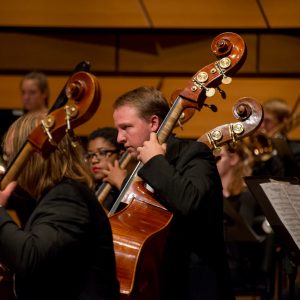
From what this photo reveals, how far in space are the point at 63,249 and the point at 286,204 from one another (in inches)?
→ 48.4

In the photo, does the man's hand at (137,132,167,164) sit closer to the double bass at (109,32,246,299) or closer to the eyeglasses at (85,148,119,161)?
the double bass at (109,32,246,299)

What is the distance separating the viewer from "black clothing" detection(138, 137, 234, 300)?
8.57ft

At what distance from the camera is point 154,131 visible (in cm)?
296

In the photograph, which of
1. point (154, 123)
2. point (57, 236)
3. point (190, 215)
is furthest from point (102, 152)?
point (57, 236)

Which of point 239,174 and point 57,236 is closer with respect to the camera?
point 57,236

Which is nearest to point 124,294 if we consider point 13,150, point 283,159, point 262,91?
point 13,150

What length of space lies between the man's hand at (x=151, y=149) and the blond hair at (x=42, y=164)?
0.32 metres

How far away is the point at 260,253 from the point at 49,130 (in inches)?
112

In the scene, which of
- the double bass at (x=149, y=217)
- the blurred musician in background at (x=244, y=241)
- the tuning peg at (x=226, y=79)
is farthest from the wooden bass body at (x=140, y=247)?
the blurred musician in background at (x=244, y=241)

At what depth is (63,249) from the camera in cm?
216

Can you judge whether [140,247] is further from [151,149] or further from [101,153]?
[101,153]

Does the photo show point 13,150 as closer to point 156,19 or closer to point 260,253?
point 260,253

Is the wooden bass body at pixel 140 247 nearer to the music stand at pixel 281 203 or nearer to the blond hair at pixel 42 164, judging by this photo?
the blond hair at pixel 42 164

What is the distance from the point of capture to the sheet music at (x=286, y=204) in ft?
9.98
